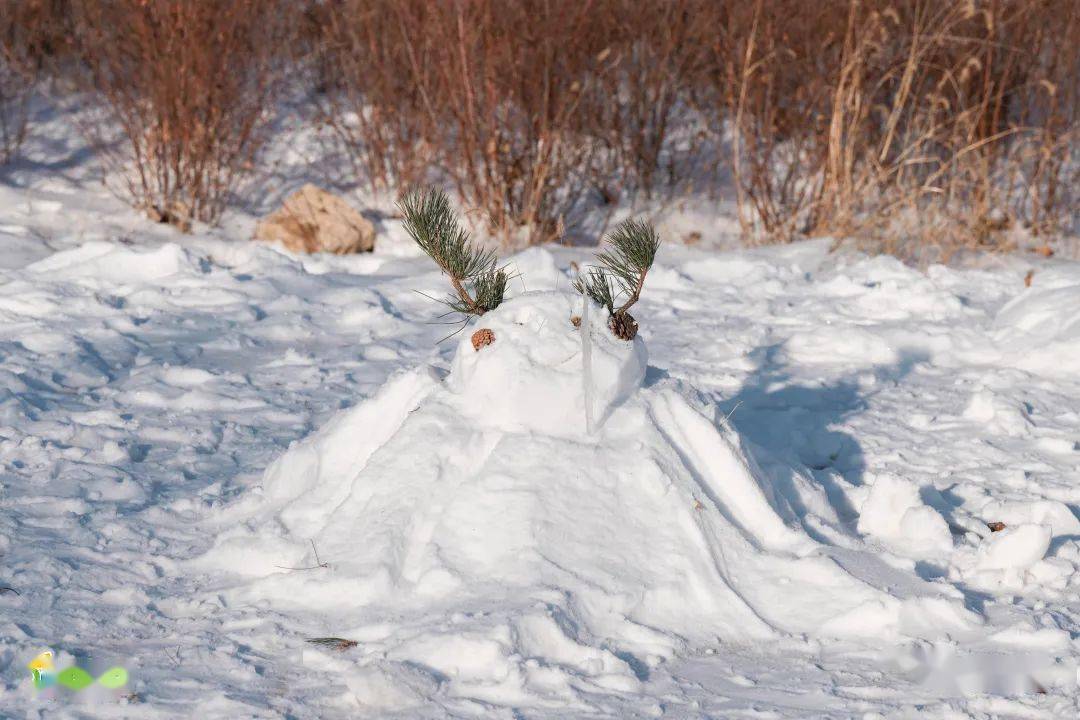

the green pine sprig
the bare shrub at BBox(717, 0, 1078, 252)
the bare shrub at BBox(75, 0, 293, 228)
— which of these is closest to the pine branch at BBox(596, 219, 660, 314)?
the green pine sprig

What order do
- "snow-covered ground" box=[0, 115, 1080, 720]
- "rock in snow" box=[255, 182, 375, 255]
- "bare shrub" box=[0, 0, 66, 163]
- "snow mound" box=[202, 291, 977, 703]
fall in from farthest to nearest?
"bare shrub" box=[0, 0, 66, 163] < "rock in snow" box=[255, 182, 375, 255] < "snow mound" box=[202, 291, 977, 703] < "snow-covered ground" box=[0, 115, 1080, 720]

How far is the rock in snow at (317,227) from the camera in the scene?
19.3 ft

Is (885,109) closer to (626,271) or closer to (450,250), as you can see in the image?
(626,271)

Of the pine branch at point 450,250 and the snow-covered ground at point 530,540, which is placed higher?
the pine branch at point 450,250

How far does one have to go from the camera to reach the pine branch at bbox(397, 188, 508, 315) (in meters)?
2.61

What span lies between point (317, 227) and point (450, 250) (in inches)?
135

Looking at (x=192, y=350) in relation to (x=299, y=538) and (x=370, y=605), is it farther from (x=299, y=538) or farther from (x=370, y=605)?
(x=370, y=605)

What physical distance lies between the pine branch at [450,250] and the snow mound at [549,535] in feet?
0.30

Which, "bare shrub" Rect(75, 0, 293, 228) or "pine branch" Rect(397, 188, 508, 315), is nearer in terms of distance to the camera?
"pine branch" Rect(397, 188, 508, 315)

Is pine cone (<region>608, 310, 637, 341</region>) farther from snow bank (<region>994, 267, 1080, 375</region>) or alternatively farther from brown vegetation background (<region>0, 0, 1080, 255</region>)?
brown vegetation background (<region>0, 0, 1080, 255</region>)

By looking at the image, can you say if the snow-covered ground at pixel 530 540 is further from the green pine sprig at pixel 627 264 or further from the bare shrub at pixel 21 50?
the bare shrub at pixel 21 50

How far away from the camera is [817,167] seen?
655cm

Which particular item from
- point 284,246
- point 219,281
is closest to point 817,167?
point 284,246

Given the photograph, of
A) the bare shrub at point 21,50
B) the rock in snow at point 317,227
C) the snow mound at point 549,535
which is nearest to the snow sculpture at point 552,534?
the snow mound at point 549,535
